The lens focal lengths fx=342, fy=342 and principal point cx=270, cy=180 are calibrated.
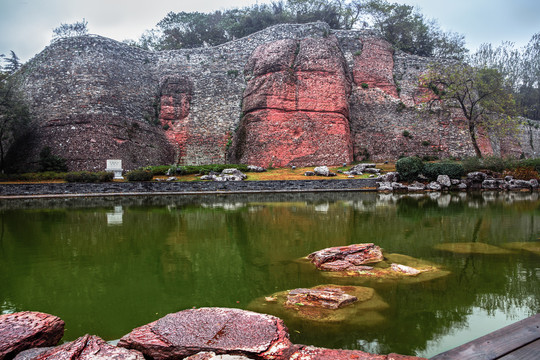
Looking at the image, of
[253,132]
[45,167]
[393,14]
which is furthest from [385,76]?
[45,167]

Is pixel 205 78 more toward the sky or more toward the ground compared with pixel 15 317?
more toward the sky

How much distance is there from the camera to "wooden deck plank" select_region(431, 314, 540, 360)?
249cm

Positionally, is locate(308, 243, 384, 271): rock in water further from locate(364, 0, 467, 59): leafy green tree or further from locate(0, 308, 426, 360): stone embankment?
locate(364, 0, 467, 59): leafy green tree

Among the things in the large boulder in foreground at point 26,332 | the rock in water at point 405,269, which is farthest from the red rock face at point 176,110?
the large boulder in foreground at point 26,332

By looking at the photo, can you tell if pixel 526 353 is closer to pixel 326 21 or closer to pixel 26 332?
pixel 26 332

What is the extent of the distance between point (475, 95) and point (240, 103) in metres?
19.4

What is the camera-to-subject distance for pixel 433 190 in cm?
2036

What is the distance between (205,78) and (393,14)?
67.7 ft

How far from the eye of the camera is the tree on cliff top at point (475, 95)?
79.3 feet

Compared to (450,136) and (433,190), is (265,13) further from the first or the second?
(433,190)

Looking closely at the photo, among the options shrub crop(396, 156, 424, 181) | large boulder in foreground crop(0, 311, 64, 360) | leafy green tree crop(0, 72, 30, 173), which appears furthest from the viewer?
leafy green tree crop(0, 72, 30, 173)

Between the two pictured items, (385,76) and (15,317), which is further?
(385,76)

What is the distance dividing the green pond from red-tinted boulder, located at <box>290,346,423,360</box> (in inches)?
18.5

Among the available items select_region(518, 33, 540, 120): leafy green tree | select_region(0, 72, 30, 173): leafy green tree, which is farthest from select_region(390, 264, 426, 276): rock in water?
select_region(518, 33, 540, 120): leafy green tree
